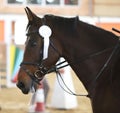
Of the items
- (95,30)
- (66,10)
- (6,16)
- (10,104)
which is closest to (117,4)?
(66,10)

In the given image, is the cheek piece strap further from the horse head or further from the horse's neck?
the horse's neck

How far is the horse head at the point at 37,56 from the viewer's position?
4.38 metres

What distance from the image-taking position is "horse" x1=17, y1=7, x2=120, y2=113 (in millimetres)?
4371

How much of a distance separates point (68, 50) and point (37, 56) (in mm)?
314

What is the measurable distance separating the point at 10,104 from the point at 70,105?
55.6 inches

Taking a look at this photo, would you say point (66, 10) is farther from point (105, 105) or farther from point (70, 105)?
point (105, 105)

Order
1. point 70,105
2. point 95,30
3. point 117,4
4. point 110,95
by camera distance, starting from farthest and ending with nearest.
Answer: point 117,4 → point 70,105 → point 95,30 → point 110,95

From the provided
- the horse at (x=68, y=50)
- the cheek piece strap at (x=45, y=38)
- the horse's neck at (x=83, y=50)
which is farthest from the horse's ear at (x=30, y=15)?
the horse's neck at (x=83, y=50)

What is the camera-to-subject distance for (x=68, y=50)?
446 centimetres

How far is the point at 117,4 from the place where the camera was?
92.5 ft

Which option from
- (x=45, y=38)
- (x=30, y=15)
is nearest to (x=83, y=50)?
(x=45, y=38)

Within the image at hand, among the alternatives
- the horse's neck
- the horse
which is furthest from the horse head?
the horse's neck

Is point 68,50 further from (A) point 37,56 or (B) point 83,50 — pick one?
(A) point 37,56

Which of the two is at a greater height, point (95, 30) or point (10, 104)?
point (95, 30)
